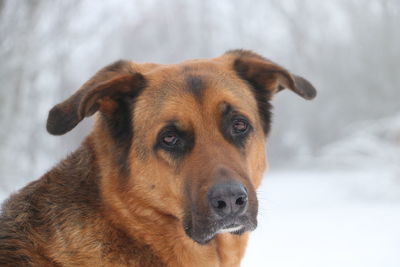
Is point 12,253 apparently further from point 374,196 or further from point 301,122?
point 301,122

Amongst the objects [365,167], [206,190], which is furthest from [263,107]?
[365,167]

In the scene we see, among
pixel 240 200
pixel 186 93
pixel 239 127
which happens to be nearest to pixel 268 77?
pixel 239 127

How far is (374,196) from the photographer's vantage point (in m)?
8.45

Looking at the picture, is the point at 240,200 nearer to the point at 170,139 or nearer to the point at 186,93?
the point at 170,139

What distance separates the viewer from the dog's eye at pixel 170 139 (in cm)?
338

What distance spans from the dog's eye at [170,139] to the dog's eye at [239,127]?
0.38 m

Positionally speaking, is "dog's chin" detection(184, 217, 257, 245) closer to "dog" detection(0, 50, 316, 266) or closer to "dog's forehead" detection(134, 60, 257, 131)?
"dog" detection(0, 50, 316, 266)

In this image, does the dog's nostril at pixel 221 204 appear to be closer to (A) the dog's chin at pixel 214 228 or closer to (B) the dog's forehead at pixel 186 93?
(A) the dog's chin at pixel 214 228

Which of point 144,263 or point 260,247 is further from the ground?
point 260,247

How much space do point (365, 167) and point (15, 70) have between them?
6587mm

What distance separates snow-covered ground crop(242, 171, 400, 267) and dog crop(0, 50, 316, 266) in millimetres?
2797

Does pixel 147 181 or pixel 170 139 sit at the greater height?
pixel 170 139

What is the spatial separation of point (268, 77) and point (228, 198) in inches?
46.6

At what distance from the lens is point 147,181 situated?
11.1ft
